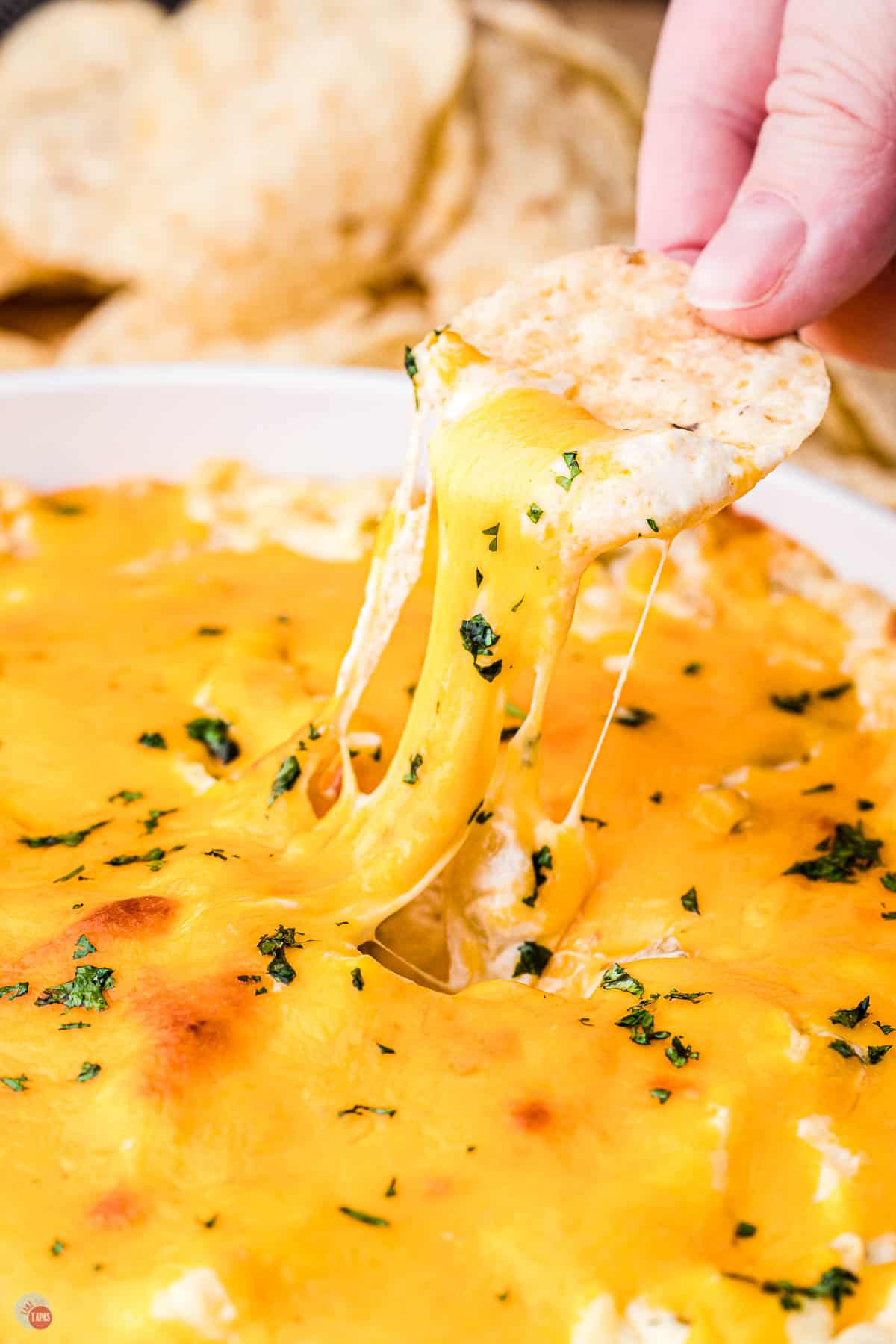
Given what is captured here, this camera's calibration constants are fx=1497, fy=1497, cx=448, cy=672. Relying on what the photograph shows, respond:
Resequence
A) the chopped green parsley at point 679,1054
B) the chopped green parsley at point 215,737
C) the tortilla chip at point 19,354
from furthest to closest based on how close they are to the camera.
→ the tortilla chip at point 19,354, the chopped green parsley at point 215,737, the chopped green parsley at point 679,1054

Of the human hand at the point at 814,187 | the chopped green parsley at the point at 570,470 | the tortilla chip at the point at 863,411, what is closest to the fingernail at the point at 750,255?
the human hand at the point at 814,187

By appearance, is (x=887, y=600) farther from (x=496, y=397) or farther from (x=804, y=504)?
(x=496, y=397)

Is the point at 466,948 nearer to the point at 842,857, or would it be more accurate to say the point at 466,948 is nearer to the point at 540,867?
the point at 540,867

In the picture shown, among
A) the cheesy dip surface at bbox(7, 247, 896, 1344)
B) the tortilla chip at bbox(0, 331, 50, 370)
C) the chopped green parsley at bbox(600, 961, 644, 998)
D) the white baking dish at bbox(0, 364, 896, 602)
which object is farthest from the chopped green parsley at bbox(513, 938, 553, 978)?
the tortilla chip at bbox(0, 331, 50, 370)

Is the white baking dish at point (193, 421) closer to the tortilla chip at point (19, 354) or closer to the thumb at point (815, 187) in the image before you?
the tortilla chip at point (19, 354)

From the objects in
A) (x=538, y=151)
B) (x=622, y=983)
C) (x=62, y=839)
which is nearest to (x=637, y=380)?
(x=622, y=983)

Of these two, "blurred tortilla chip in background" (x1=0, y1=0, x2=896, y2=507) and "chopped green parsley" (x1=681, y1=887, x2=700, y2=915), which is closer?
"chopped green parsley" (x1=681, y1=887, x2=700, y2=915)

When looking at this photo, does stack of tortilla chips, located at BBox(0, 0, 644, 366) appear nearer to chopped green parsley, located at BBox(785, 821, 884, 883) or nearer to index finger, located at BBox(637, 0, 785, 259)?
index finger, located at BBox(637, 0, 785, 259)
